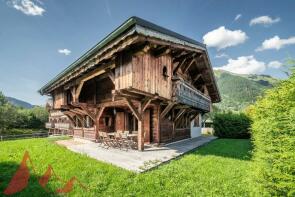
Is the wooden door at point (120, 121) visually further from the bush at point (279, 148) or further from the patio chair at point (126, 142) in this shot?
the bush at point (279, 148)

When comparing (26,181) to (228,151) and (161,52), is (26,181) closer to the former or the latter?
(161,52)

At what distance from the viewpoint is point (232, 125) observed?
21.6 metres

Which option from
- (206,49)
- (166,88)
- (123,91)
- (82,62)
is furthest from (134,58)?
(206,49)

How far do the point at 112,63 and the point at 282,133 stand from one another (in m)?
7.47

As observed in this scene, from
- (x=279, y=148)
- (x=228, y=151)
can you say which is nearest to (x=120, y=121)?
(x=228, y=151)

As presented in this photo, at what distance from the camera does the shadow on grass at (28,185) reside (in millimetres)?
4797

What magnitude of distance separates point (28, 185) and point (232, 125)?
20.2 m

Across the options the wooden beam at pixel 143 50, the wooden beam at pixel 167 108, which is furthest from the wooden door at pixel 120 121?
the wooden beam at pixel 143 50

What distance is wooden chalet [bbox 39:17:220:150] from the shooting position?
318 inches

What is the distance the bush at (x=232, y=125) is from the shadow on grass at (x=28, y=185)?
1929 centimetres

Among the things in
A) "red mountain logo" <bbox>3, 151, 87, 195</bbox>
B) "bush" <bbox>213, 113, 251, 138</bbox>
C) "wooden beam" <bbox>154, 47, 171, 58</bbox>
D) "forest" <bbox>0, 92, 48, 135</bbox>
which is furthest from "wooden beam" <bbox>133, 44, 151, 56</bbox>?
"forest" <bbox>0, 92, 48, 135</bbox>

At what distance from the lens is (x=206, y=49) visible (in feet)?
44.2

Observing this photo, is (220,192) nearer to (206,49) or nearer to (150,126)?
(150,126)

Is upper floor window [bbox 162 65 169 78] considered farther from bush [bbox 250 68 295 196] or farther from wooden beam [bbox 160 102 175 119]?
bush [bbox 250 68 295 196]
